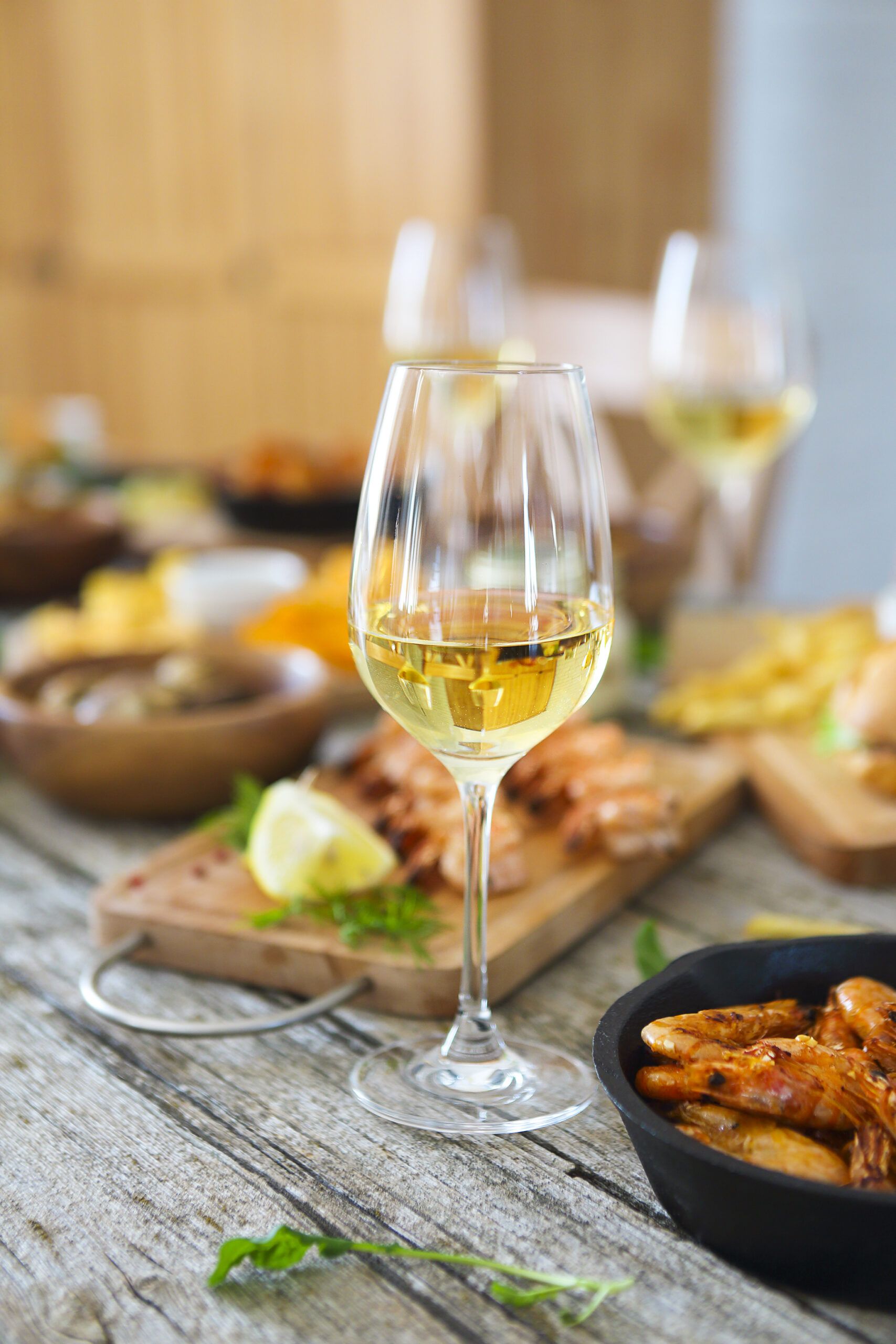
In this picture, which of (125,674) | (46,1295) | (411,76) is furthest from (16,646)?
(411,76)

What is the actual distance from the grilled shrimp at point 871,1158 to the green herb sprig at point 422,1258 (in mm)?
120

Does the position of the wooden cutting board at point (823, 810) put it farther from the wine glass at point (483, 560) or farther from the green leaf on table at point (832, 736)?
the wine glass at point (483, 560)

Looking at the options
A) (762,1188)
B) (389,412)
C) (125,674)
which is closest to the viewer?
(762,1188)

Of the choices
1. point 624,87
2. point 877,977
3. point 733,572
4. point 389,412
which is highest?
point 624,87

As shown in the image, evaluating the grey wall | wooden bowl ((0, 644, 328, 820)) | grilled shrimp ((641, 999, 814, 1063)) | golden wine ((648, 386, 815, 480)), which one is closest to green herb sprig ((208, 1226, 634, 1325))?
grilled shrimp ((641, 999, 814, 1063))

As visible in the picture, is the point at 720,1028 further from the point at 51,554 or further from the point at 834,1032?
the point at 51,554

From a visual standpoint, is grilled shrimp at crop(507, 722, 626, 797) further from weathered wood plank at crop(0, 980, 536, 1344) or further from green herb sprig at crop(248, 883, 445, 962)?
weathered wood plank at crop(0, 980, 536, 1344)

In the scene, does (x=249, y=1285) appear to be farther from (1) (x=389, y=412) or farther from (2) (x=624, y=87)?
(2) (x=624, y=87)

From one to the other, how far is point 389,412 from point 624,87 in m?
4.50

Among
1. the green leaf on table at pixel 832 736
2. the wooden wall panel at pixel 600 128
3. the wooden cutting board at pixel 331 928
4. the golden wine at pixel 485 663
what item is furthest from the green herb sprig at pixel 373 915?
the wooden wall panel at pixel 600 128

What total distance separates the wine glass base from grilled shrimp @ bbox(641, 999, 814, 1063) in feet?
0.38

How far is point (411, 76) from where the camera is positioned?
5.86 m

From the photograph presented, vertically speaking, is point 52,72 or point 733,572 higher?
point 52,72

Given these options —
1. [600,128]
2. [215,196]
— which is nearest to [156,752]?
[600,128]
